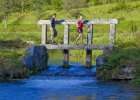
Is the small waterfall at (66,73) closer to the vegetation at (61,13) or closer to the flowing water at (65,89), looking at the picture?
the flowing water at (65,89)

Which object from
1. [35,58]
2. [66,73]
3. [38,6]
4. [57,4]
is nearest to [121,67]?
[66,73]

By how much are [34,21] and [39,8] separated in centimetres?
374

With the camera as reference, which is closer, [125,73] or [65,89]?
[65,89]

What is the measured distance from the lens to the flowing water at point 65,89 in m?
25.4

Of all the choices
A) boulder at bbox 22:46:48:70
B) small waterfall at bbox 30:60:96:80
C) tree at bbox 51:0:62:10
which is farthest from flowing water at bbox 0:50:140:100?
tree at bbox 51:0:62:10

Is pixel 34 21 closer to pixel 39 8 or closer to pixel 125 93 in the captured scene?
pixel 39 8

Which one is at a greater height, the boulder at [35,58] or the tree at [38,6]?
the tree at [38,6]

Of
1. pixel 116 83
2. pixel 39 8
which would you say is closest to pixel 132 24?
pixel 39 8

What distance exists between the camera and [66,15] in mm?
78562

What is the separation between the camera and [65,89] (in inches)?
1102

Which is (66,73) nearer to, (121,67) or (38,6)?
(121,67)

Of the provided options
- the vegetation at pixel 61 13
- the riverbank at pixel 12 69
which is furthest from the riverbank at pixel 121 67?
the vegetation at pixel 61 13

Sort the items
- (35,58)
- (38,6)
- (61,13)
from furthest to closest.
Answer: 1. (38,6)
2. (61,13)
3. (35,58)

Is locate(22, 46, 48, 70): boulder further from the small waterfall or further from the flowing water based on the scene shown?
the flowing water
